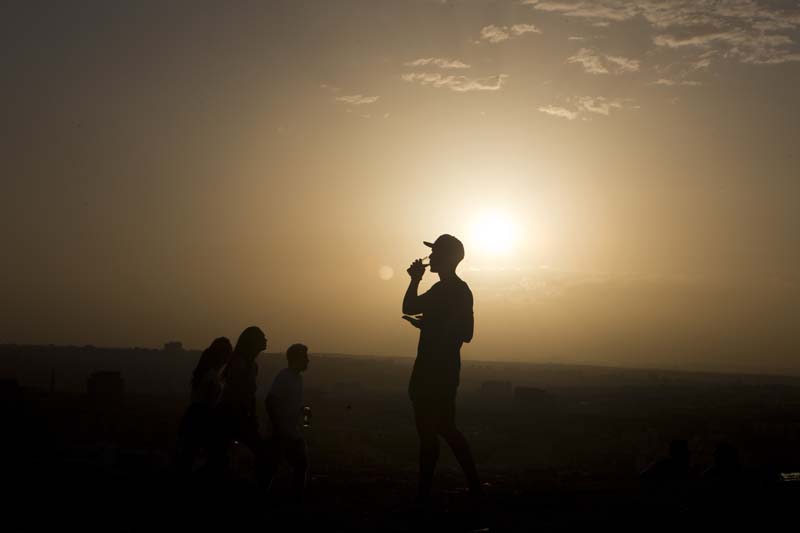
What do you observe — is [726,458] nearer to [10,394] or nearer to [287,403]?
[287,403]

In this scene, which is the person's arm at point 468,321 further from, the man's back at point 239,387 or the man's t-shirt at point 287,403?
the man's back at point 239,387

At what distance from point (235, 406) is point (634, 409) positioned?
249ft

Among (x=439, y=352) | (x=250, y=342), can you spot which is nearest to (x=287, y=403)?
(x=250, y=342)

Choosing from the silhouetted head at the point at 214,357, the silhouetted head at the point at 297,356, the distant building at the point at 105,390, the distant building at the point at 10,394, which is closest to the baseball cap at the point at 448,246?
the silhouetted head at the point at 297,356

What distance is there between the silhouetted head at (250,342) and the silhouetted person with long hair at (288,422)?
15.1 inches

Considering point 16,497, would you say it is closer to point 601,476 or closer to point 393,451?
point 601,476

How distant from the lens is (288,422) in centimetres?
881

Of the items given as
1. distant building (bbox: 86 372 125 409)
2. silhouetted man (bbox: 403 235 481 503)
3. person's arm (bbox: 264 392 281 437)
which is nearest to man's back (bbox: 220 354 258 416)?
person's arm (bbox: 264 392 281 437)

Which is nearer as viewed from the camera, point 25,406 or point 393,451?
point 25,406

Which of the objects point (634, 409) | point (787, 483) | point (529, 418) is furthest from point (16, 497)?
point (634, 409)

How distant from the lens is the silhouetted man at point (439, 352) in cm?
785

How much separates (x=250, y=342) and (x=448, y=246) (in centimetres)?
258

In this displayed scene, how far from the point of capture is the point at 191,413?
8789 millimetres

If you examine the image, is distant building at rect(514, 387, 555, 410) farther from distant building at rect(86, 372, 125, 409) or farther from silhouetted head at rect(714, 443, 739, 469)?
silhouetted head at rect(714, 443, 739, 469)
